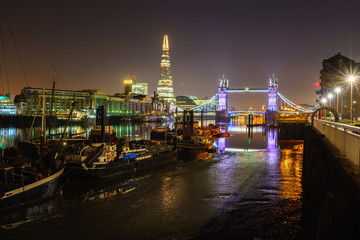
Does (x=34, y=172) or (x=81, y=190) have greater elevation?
(x=34, y=172)

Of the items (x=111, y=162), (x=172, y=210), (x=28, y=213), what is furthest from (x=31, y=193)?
(x=111, y=162)

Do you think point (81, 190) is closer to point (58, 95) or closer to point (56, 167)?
point (56, 167)

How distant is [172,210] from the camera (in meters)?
17.8

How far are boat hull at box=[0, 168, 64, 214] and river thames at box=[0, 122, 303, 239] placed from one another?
1.57 ft

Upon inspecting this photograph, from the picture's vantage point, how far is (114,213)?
1730 centimetres

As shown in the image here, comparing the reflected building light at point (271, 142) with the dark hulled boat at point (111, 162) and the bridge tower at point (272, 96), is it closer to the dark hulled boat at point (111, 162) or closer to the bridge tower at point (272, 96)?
the dark hulled boat at point (111, 162)

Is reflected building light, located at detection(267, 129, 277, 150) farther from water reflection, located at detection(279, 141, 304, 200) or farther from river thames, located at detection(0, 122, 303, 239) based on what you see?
river thames, located at detection(0, 122, 303, 239)

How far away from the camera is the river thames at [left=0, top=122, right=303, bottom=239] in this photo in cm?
1468

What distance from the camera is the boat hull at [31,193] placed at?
52.9 feet

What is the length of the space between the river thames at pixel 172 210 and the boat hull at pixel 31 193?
48 cm

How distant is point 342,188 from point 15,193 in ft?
53.3

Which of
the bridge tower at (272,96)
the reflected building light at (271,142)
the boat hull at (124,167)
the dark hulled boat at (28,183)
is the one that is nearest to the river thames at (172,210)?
the dark hulled boat at (28,183)

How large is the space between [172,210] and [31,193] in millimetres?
8392

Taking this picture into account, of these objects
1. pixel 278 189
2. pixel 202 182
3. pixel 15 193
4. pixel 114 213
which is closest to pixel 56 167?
pixel 15 193
